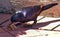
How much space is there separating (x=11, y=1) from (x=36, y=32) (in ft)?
8.30

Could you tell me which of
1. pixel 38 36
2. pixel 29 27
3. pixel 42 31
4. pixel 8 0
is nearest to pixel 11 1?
pixel 8 0

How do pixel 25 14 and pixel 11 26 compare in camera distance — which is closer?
pixel 25 14

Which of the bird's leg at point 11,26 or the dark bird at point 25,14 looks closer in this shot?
the dark bird at point 25,14

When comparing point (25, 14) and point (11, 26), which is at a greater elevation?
point (25, 14)

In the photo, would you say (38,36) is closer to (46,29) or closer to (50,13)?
(46,29)

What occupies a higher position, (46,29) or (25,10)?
(25,10)

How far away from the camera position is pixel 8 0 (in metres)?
6.43

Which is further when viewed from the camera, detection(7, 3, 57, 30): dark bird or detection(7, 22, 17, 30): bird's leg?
detection(7, 22, 17, 30): bird's leg

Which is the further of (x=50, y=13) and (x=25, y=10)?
(x=50, y=13)

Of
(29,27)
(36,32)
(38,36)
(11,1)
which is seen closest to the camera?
(38,36)

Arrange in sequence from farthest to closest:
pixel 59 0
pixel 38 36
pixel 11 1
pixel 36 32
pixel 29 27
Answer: pixel 11 1
pixel 59 0
pixel 29 27
pixel 36 32
pixel 38 36

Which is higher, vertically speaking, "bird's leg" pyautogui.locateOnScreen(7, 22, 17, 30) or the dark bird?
the dark bird

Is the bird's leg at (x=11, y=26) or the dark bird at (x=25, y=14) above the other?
the dark bird at (x=25, y=14)

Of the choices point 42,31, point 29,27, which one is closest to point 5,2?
point 29,27
